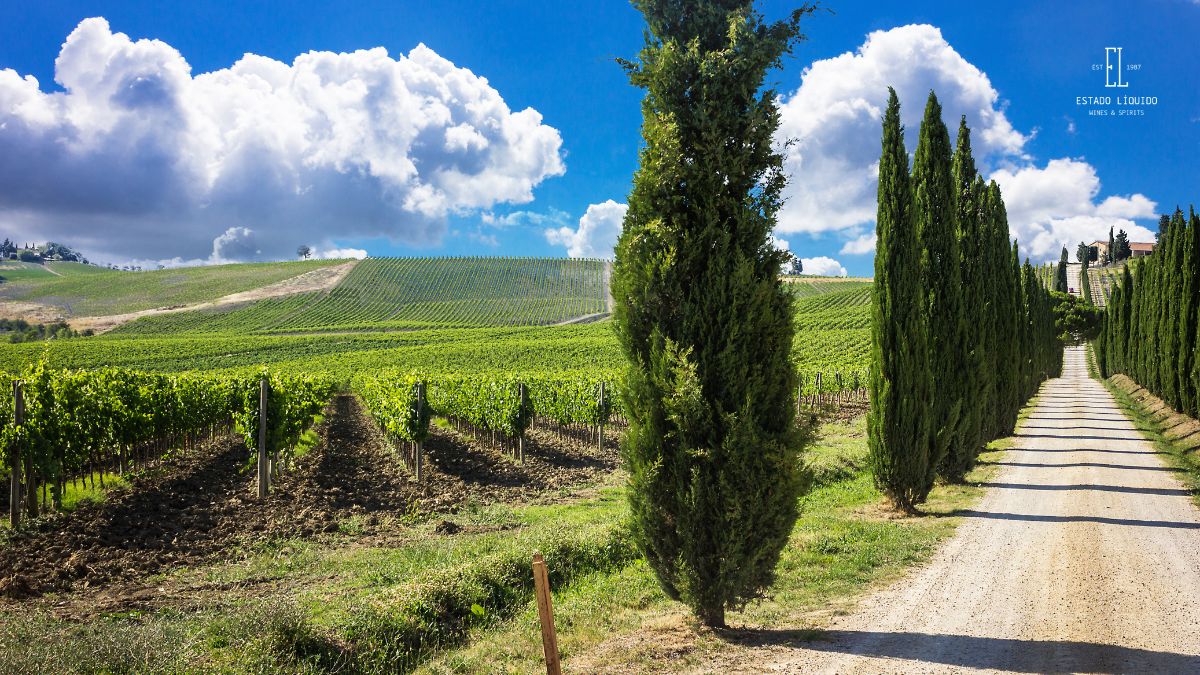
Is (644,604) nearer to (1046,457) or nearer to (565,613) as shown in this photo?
(565,613)

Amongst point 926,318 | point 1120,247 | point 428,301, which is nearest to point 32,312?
point 428,301

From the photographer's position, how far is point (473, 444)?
2288 centimetres

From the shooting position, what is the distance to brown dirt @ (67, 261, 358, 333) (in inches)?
3644

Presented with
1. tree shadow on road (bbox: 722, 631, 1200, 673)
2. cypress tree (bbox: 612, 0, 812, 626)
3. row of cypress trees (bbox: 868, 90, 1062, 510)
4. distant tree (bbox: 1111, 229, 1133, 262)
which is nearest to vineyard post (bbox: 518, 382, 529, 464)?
row of cypress trees (bbox: 868, 90, 1062, 510)

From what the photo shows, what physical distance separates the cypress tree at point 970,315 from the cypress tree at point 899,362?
2.57m

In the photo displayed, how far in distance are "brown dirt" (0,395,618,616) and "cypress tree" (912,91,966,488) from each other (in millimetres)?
7823

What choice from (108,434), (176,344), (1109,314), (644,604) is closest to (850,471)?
(644,604)

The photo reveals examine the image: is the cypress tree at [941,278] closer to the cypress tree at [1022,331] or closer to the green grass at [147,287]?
the cypress tree at [1022,331]

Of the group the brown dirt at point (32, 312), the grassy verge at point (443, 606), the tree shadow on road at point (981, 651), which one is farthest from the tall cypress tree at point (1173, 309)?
the brown dirt at point (32, 312)

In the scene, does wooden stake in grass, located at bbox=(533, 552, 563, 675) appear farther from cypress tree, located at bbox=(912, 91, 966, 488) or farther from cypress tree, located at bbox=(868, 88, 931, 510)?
cypress tree, located at bbox=(912, 91, 966, 488)

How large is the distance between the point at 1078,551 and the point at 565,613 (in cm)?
691

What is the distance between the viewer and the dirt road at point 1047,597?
556 cm

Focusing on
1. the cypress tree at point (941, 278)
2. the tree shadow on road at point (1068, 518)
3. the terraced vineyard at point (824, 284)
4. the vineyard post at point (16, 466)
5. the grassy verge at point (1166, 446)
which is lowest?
the grassy verge at point (1166, 446)

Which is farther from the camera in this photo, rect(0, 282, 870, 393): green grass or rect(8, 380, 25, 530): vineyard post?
rect(0, 282, 870, 393): green grass
